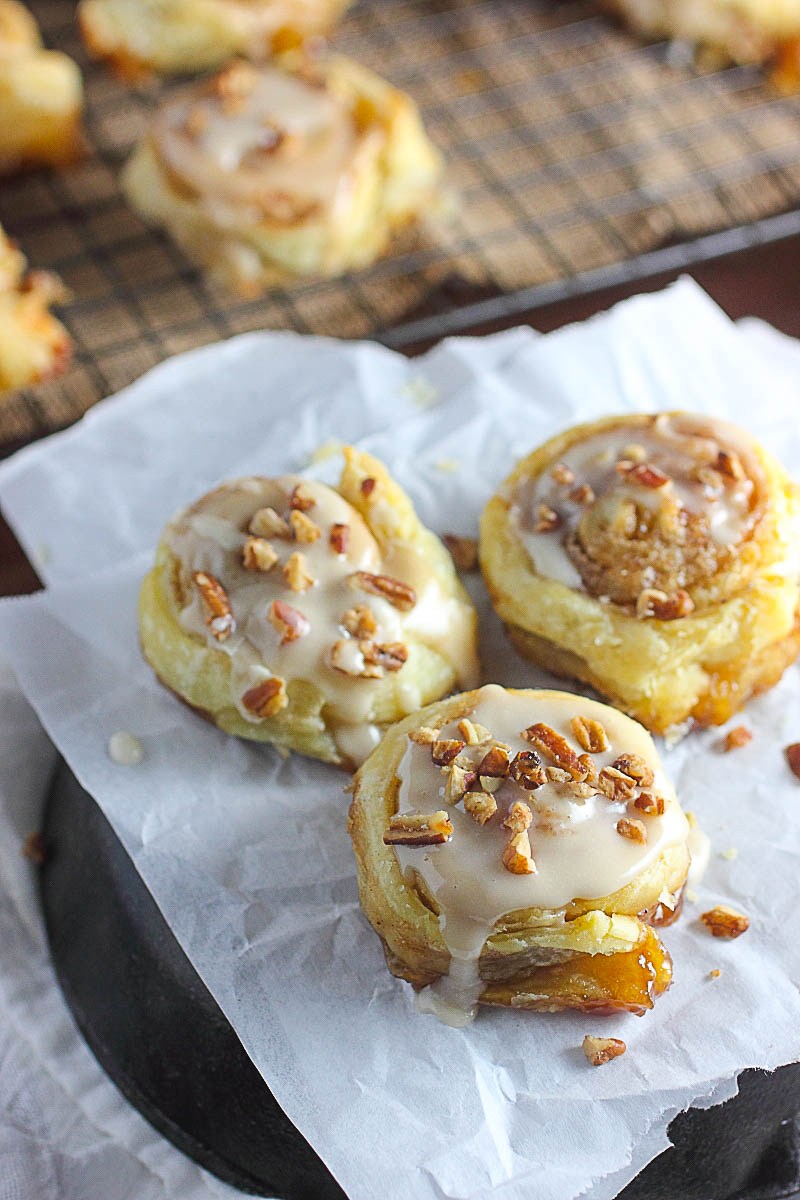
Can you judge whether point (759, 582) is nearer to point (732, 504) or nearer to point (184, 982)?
point (732, 504)

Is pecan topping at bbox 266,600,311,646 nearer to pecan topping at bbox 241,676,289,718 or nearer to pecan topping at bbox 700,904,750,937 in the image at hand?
pecan topping at bbox 241,676,289,718

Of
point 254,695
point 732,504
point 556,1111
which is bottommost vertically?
point 556,1111

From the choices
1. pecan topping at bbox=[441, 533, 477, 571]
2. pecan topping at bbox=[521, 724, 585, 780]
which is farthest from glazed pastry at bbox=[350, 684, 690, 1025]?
pecan topping at bbox=[441, 533, 477, 571]

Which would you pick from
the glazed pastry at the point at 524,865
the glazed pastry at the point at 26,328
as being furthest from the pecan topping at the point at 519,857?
the glazed pastry at the point at 26,328

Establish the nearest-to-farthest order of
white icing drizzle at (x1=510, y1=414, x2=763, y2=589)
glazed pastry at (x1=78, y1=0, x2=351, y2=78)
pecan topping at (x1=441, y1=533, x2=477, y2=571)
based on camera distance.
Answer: white icing drizzle at (x1=510, y1=414, x2=763, y2=589) → pecan topping at (x1=441, y1=533, x2=477, y2=571) → glazed pastry at (x1=78, y1=0, x2=351, y2=78)

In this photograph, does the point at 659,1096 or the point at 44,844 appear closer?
the point at 659,1096

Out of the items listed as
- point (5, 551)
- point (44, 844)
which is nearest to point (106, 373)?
point (5, 551)

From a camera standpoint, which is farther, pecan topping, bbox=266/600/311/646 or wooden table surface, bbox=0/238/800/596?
wooden table surface, bbox=0/238/800/596
